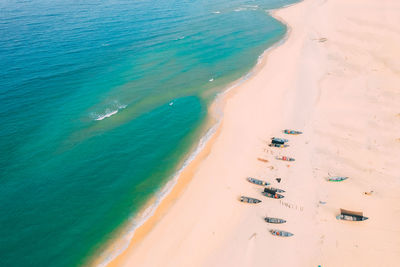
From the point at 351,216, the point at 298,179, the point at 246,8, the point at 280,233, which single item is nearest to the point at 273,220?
the point at 280,233

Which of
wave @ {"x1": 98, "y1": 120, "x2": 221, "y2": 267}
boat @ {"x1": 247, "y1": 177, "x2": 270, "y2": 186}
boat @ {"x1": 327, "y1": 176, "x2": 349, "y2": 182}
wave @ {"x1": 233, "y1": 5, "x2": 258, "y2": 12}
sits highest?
wave @ {"x1": 233, "y1": 5, "x2": 258, "y2": 12}

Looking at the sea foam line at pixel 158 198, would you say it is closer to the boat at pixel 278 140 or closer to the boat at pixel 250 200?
the boat at pixel 250 200

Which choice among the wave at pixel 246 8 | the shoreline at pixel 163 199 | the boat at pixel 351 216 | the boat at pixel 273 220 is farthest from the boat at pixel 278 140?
the wave at pixel 246 8

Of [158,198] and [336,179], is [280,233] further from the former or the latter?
[158,198]

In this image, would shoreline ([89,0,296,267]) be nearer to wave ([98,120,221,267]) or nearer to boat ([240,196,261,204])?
wave ([98,120,221,267])

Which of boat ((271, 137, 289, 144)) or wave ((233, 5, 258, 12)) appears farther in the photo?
wave ((233, 5, 258, 12))

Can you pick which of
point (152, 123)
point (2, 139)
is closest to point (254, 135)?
point (152, 123)

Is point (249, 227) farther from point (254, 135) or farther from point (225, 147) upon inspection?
point (254, 135)

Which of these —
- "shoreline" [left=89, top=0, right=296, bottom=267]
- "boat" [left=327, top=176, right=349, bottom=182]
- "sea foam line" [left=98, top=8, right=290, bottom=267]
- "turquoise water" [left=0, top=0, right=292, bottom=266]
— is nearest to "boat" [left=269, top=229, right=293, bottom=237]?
"boat" [left=327, top=176, right=349, bottom=182]
